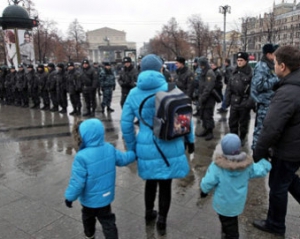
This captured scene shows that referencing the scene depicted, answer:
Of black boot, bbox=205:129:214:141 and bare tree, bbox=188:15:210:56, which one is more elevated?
bare tree, bbox=188:15:210:56

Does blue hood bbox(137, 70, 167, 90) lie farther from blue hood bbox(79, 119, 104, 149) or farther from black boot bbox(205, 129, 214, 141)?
black boot bbox(205, 129, 214, 141)

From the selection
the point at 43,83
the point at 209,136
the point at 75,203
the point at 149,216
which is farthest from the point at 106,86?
the point at 149,216

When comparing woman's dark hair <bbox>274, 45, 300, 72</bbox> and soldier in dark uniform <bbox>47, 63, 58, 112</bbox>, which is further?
soldier in dark uniform <bbox>47, 63, 58, 112</bbox>

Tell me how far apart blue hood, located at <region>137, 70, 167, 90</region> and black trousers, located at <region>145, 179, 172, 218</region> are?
0.96 meters

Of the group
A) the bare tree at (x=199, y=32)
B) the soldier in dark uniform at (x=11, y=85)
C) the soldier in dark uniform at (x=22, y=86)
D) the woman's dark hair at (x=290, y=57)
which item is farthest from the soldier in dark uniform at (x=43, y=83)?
the bare tree at (x=199, y=32)

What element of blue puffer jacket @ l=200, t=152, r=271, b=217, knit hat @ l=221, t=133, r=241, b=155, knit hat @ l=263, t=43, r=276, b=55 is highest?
knit hat @ l=263, t=43, r=276, b=55

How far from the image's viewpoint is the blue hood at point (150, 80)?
2824mm

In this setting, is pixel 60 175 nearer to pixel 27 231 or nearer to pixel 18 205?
pixel 18 205

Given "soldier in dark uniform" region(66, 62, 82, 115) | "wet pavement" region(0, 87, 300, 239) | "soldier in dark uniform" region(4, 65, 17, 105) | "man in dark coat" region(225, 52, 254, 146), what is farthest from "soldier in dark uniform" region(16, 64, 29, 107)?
"man in dark coat" region(225, 52, 254, 146)

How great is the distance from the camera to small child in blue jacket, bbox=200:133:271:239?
2568 mm

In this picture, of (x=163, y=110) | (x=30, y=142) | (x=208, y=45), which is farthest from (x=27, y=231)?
(x=208, y=45)

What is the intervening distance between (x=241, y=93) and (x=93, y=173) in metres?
3.91

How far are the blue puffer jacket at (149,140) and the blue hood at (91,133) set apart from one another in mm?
355

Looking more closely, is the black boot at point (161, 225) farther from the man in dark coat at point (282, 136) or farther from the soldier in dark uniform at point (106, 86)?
the soldier in dark uniform at point (106, 86)
